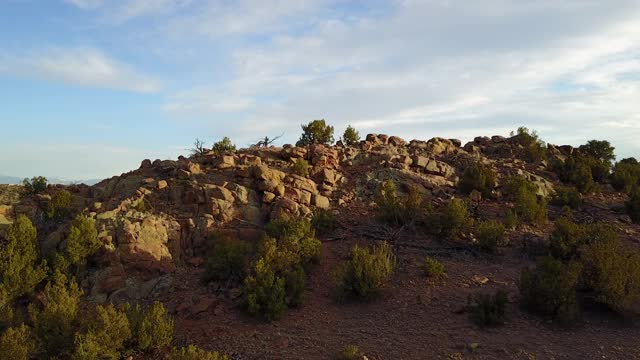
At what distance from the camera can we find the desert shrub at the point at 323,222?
1407cm

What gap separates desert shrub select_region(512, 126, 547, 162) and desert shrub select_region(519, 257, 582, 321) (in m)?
13.7

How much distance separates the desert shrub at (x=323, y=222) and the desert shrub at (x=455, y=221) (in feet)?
10.8

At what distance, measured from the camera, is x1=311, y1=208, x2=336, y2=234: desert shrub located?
554 inches

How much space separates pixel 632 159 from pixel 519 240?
52.1 ft

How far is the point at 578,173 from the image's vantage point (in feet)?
66.0

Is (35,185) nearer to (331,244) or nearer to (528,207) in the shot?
(331,244)

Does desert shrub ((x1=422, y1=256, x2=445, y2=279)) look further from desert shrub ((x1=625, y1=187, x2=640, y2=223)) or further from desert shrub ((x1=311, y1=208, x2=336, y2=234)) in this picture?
desert shrub ((x1=625, y1=187, x2=640, y2=223))

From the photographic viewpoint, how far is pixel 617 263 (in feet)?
34.7

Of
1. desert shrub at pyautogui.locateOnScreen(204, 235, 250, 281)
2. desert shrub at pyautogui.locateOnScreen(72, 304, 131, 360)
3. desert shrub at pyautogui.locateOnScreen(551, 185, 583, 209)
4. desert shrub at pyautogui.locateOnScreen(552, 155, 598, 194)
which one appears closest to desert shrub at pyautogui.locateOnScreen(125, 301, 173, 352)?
desert shrub at pyautogui.locateOnScreen(72, 304, 131, 360)

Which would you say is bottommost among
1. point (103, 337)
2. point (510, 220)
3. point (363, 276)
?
point (103, 337)

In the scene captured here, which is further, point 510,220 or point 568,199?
point 568,199

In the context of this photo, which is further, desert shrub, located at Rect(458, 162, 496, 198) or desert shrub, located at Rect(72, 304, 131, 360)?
desert shrub, located at Rect(458, 162, 496, 198)

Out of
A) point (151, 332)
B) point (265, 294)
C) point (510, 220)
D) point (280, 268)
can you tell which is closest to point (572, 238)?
point (510, 220)

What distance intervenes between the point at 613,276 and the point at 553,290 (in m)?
1.39
